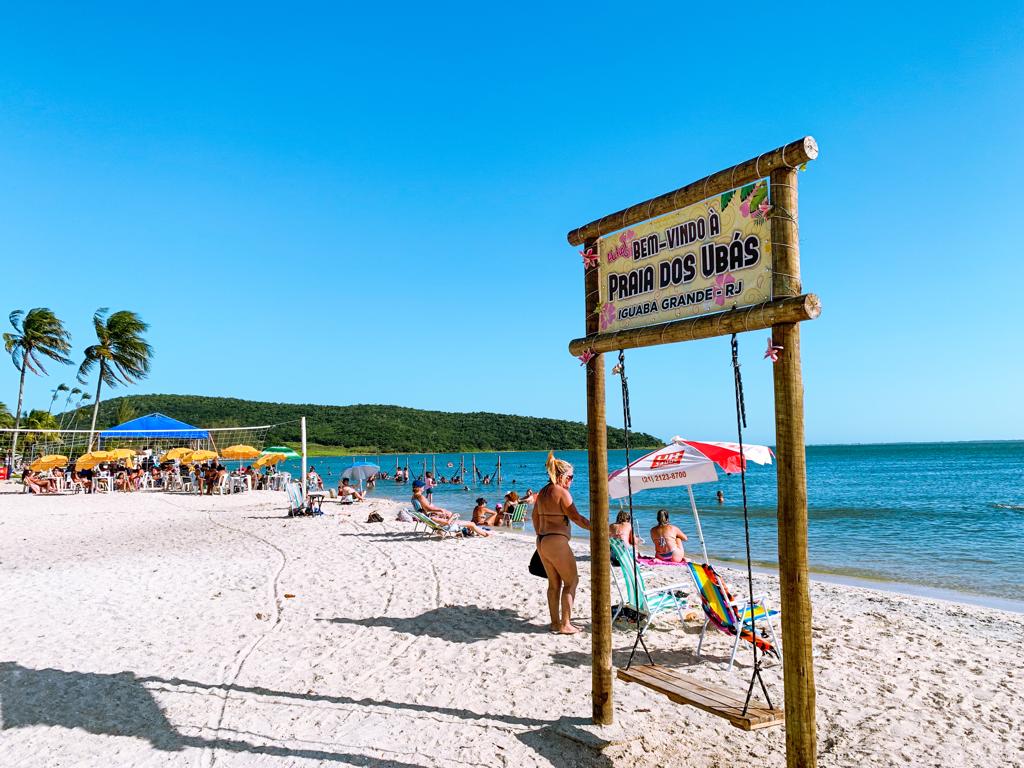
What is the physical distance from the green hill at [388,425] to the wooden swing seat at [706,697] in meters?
87.6

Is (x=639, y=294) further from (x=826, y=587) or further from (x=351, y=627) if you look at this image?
(x=826, y=587)

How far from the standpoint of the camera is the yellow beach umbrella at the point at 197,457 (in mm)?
27578

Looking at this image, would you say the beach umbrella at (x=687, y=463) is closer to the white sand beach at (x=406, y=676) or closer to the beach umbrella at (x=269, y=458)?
the white sand beach at (x=406, y=676)

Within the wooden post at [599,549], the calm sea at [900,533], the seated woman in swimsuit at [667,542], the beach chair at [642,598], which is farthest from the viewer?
the calm sea at [900,533]

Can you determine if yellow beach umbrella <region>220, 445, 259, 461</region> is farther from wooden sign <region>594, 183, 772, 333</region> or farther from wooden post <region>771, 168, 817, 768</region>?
wooden post <region>771, 168, 817, 768</region>

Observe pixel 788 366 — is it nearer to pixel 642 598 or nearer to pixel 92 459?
pixel 642 598

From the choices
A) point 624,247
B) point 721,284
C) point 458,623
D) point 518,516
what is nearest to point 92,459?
point 518,516

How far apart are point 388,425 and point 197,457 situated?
82.2 meters

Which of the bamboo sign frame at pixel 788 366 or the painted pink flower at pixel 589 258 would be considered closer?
the bamboo sign frame at pixel 788 366

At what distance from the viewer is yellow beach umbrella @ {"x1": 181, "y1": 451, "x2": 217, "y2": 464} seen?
90.5 feet

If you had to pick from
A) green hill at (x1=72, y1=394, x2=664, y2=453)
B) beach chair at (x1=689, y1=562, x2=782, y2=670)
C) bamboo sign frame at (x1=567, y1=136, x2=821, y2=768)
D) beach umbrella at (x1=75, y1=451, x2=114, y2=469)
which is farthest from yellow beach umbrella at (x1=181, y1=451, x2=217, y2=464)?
green hill at (x1=72, y1=394, x2=664, y2=453)

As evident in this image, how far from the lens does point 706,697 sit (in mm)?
3451

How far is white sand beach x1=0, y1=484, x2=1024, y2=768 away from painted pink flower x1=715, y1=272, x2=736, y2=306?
2316 millimetres

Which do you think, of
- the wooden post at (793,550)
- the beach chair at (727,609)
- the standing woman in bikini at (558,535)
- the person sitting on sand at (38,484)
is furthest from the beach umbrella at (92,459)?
the wooden post at (793,550)
